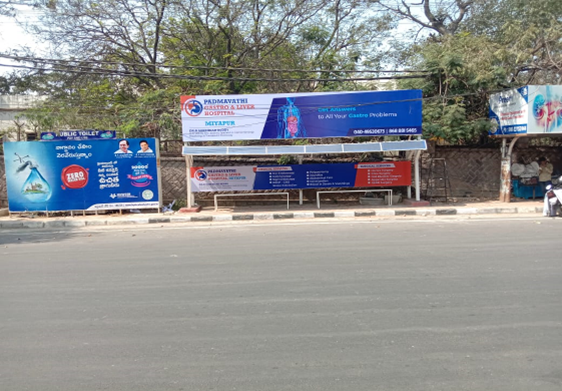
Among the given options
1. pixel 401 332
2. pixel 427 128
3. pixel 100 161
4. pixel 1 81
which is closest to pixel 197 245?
pixel 401 332

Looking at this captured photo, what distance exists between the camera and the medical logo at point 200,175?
48.2ft

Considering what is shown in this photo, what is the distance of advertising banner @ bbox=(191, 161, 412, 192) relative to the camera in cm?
1486

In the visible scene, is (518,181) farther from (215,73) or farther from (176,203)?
(215,73)

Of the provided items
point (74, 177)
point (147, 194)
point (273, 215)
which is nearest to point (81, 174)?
point (74, 177)

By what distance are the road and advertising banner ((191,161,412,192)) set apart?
6.46 meters

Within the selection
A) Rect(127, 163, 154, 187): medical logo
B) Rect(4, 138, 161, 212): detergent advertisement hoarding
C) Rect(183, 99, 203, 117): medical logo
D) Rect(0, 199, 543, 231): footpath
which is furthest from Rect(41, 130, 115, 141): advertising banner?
Rect(183, 99, 203, 117): medical logo

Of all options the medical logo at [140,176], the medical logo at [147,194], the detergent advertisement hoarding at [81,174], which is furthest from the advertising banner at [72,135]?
the medical logo at [147,194]

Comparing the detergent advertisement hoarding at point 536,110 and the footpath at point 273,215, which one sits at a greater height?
the detergent advertisement hoarding at point 536,110

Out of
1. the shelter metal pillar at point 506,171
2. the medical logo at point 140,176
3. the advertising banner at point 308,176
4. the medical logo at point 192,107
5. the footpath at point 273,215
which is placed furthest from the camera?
the advertising banner at point 308,176

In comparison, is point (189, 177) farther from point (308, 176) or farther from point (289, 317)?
point (289, 317)

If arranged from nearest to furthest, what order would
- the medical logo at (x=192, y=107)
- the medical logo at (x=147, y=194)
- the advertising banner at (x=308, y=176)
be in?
1. the medical logo at (x=192, y=107)
2. the medical logo at (x=147, y=194)
3. the advertising banner at (x=308, y=176)

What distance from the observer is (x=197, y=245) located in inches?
351

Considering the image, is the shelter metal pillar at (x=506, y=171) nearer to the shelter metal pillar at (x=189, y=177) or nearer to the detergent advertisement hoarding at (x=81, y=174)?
the shelter metal pillar at (x=189, y=177)

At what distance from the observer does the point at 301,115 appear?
13.9m
